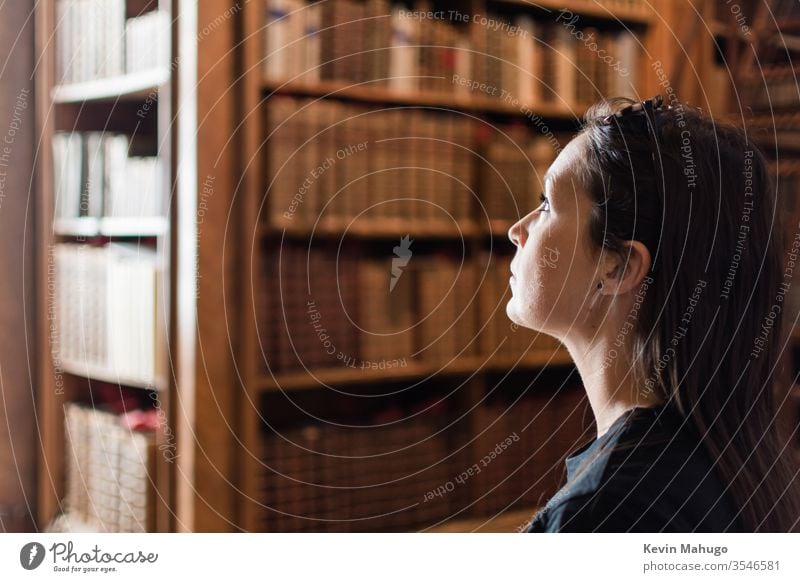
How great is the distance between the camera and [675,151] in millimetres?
889

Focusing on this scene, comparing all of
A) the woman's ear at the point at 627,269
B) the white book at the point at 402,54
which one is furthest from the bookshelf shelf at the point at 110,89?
the woman's ear at the point at 627,269

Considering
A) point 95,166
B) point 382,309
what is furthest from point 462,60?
point 95,166

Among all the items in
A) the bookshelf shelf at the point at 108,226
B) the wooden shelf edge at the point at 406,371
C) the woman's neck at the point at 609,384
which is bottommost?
the wooden shelf edge at the point at 406,371

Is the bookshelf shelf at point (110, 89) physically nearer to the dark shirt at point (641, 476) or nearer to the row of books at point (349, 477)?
the row of books at point (349, 477)

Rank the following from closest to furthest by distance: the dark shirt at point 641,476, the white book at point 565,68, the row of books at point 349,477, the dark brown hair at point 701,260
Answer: the dark shirt at point 641,476 < the dark brown hair at point 701,260 < the row of books at point 349,477 < the white book at point 565,68

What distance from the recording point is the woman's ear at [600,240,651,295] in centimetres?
93

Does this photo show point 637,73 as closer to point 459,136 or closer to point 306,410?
point 459,136

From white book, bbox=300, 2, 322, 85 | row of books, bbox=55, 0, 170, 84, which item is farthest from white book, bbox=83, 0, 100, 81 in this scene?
white book, bbox=300, 2, 322, 85

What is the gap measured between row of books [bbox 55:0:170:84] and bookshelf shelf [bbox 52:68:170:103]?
0.01 meters

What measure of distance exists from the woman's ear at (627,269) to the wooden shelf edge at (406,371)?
30.1 inches

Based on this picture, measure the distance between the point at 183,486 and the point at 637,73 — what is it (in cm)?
142

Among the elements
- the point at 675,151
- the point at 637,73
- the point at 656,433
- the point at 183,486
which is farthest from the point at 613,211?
the point at 637,73

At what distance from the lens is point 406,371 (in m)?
1.83

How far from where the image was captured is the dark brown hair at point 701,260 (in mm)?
896
